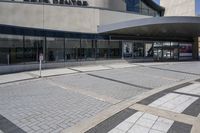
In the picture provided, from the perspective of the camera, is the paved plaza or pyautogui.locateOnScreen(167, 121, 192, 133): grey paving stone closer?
pyautogui.locateOnScreen(167, 121, 192, 133): grey paving stone

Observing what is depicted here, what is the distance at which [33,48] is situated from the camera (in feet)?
72.5

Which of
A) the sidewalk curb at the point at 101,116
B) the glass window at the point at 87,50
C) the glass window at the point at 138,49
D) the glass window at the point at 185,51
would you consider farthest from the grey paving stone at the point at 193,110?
the glass window at the point at 185,51

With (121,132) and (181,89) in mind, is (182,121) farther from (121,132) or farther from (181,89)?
(181,89)

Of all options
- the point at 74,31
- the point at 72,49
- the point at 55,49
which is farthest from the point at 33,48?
the point at 74,31

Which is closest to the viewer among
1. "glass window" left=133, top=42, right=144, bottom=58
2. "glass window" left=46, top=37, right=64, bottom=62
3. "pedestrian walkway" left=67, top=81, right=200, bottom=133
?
"pedestrian walkway" left=67, top=81, right=200, bottom=133

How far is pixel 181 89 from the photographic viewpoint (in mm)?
12344

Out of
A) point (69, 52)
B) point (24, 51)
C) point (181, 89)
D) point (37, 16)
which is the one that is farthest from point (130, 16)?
point (181, 89)

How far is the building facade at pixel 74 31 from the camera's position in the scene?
845 inches

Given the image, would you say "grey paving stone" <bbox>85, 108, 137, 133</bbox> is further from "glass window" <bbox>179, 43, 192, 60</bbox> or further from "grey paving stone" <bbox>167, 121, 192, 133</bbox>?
"glass window" <bbox>179, 43, 192, 60</bbox>

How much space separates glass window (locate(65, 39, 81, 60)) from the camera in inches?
971

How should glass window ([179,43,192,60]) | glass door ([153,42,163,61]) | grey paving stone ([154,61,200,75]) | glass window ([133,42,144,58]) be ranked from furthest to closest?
glass window ([179,43,192,60]) < glass door ([153,42,163,61]) < glass window ([133,42,144,58]) < grey paving stone ([154,61,200,75])

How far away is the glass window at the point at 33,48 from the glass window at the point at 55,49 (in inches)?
25.2

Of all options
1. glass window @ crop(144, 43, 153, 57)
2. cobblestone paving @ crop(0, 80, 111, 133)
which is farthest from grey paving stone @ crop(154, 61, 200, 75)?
cobblestone paving @ crop(0, 80, 111, 133)

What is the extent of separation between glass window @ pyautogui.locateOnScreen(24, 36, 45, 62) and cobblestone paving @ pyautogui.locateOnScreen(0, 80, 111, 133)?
10.00 meters
